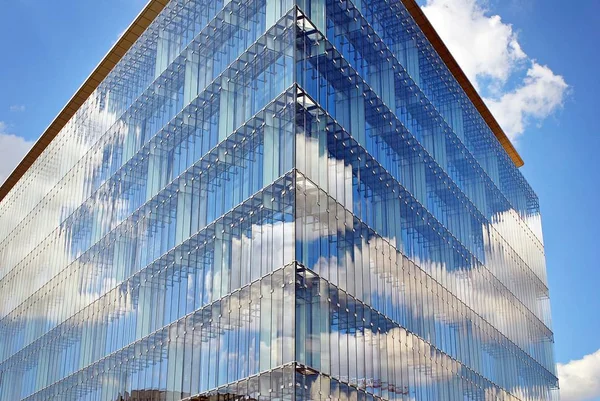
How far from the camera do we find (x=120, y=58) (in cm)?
4934

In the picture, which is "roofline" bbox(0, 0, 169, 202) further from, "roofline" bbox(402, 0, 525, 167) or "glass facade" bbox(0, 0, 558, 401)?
"roofline" bbox(402, 0, 525, 167)

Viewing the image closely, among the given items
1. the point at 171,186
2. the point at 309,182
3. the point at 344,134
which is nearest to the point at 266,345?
the point at 309,182

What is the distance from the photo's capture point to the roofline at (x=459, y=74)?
45775 mm

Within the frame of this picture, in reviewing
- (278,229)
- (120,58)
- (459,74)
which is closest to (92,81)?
(120,58)

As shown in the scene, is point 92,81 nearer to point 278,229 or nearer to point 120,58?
point 120,58

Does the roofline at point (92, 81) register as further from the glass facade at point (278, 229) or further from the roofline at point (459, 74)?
the roofline at point (459, 74)

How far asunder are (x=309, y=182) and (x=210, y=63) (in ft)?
33.7

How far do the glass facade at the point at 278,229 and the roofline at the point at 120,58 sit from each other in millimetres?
995

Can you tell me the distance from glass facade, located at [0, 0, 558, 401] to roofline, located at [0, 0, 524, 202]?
100 cm

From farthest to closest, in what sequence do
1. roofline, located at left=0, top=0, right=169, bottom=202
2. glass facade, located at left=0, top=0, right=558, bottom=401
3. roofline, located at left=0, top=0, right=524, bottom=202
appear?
roofline, located at left=0, top=0, right=524, bottom=202 < roofline, located at left=0, top=0, right=169, bottom=202 < glass facade, located at left=0, top=0, right=558, bottom=401

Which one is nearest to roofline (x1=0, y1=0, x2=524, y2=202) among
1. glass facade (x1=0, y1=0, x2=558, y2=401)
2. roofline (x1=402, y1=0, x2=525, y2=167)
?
roofline (x1=402, y1=0, x2=525, y2=167)

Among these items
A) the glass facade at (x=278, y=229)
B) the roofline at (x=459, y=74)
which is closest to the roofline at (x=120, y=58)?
the roofline at (x=459, y=74)

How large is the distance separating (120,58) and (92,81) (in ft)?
12.3

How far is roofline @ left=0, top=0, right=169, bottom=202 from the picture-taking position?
45219 mm
